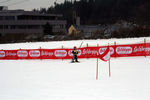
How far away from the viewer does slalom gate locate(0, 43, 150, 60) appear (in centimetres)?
2141

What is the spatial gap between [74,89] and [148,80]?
3957 mm

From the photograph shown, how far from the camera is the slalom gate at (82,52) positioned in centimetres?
2141

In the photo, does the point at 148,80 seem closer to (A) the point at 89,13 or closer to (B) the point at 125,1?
(B) the point at 125,1

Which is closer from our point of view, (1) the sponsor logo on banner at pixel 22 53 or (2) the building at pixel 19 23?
(1) the sponsor logo on banner at pixel 22 53

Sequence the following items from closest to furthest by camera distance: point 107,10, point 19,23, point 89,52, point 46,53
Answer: point 89,52
point 46,53
point 19,23
point 107,10

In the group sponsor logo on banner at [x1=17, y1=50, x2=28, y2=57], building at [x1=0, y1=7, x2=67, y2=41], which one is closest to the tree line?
building at [x1=0, y1=7, x2=67, y2=41]

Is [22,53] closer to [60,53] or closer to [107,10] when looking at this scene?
[60,53]

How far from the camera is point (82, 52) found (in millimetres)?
24266

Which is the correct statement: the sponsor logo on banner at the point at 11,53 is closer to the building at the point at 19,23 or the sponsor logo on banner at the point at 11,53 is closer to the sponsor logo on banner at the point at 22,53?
the sponsor logo on banner at the point at 22,53

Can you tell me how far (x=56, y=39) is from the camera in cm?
4031

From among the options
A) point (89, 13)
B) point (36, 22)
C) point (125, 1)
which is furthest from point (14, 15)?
point (89, 13)

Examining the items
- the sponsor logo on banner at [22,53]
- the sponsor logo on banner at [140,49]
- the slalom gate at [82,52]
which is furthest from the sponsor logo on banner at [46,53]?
the sponsor logo on banner at [140,49]

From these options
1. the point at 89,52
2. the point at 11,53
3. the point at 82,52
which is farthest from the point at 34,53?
the point at 89,52

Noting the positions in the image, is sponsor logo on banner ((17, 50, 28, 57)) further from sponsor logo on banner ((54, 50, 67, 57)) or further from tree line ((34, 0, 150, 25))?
tree line ((34, 0, 150, 25))
